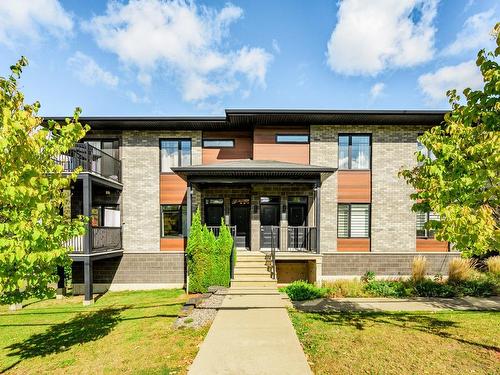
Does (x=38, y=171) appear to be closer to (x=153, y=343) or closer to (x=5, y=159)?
(x=5, y=159)

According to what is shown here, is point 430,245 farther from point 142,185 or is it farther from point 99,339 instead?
point 142,185

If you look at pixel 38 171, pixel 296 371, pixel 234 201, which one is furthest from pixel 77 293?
pixel 296 371

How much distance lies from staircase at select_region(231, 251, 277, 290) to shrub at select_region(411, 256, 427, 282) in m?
6.50

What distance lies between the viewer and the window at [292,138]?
1252cm

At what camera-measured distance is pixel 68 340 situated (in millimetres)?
6281

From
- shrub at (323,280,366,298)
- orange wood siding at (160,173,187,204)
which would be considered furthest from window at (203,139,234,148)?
shrub at (323,280,366,298)

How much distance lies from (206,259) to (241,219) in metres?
3.65

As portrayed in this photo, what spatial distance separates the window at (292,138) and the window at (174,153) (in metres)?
4.46

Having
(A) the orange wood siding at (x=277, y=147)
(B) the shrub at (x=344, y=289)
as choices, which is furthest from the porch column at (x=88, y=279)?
(B) the shrub at (x=344, y=289)

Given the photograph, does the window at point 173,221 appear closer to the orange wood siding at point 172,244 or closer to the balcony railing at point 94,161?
the orange wood siding at point 172,244

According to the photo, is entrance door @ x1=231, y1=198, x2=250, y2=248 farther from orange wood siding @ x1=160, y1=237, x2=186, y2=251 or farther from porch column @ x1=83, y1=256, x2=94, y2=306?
porch column @ x1=83, y1=256, x2=94, y2=306

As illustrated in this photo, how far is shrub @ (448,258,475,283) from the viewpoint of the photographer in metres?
11.1

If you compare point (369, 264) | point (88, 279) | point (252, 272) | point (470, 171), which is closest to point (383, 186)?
point (369, 264)

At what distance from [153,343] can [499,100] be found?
7872mm
